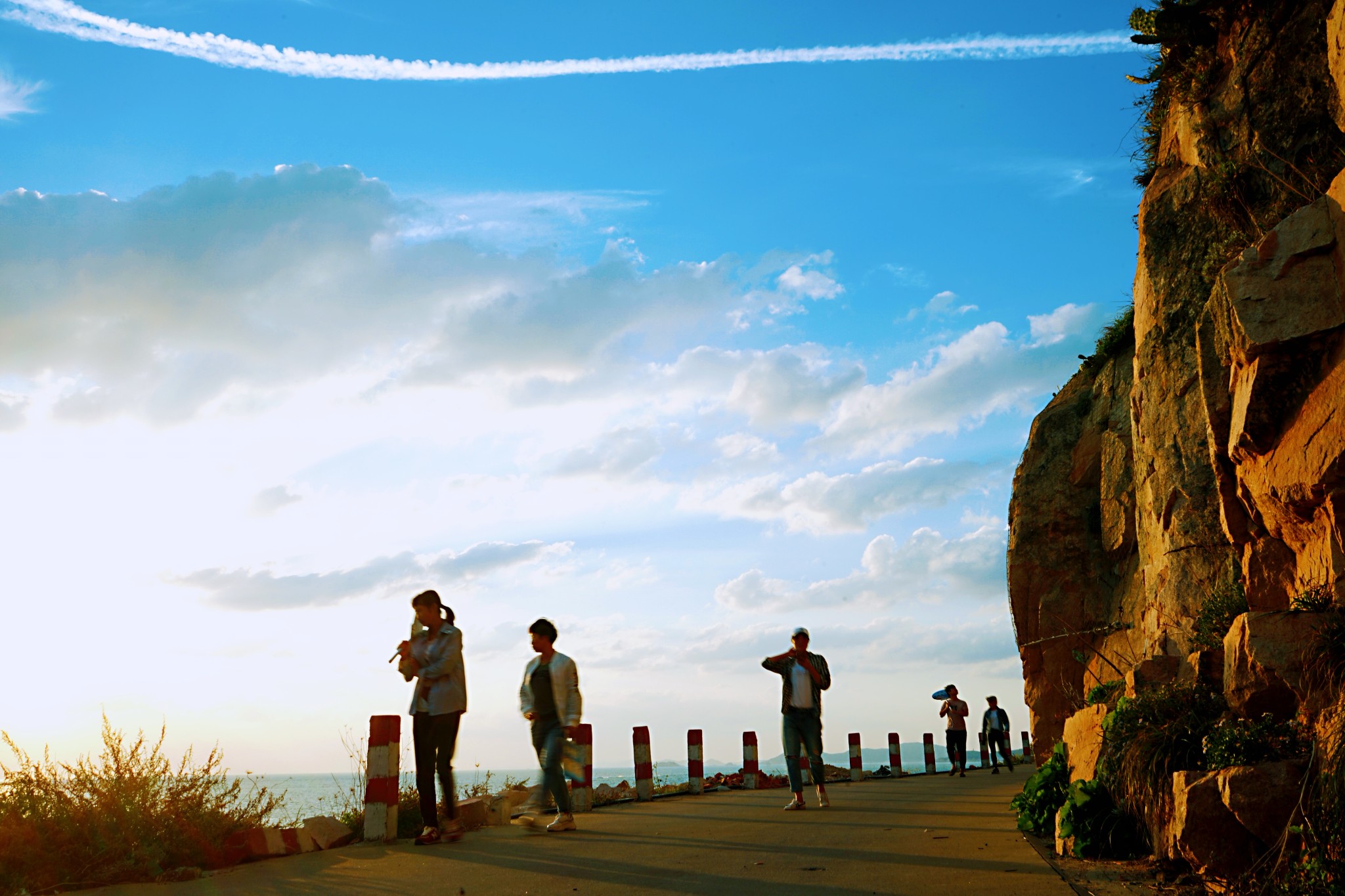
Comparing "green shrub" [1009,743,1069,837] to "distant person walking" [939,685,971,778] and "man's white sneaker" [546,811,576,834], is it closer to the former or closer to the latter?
"man's white sneaker" [546,811,576,834]

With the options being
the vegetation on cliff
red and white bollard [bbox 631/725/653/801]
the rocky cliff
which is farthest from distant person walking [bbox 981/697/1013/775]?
the vegetation on cliff

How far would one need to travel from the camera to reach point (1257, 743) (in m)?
5.29

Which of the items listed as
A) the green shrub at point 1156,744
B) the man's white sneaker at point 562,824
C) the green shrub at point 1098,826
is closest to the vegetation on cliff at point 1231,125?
the green shrub at point 1156,744

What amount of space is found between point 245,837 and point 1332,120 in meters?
10.2

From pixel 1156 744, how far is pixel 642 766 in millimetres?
9533

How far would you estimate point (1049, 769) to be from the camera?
8.41 m

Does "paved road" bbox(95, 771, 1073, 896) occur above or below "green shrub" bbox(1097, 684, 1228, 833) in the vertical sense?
below

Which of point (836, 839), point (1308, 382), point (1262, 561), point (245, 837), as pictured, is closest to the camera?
point (1308, 382)

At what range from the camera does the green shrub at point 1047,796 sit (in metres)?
8.35

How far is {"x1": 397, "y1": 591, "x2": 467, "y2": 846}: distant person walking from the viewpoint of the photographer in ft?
28.6

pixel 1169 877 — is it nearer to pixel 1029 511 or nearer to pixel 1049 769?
pixel 1049 769

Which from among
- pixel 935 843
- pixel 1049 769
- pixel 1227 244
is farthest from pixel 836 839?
pixel 1227 244

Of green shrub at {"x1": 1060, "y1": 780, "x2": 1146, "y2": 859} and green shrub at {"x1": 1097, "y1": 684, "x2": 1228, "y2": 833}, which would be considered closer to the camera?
green shrub at {"x1": 1097, "y1": 684, "x2": 1228, "y2": 833}

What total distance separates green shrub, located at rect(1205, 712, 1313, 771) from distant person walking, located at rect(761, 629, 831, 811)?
6949mm
